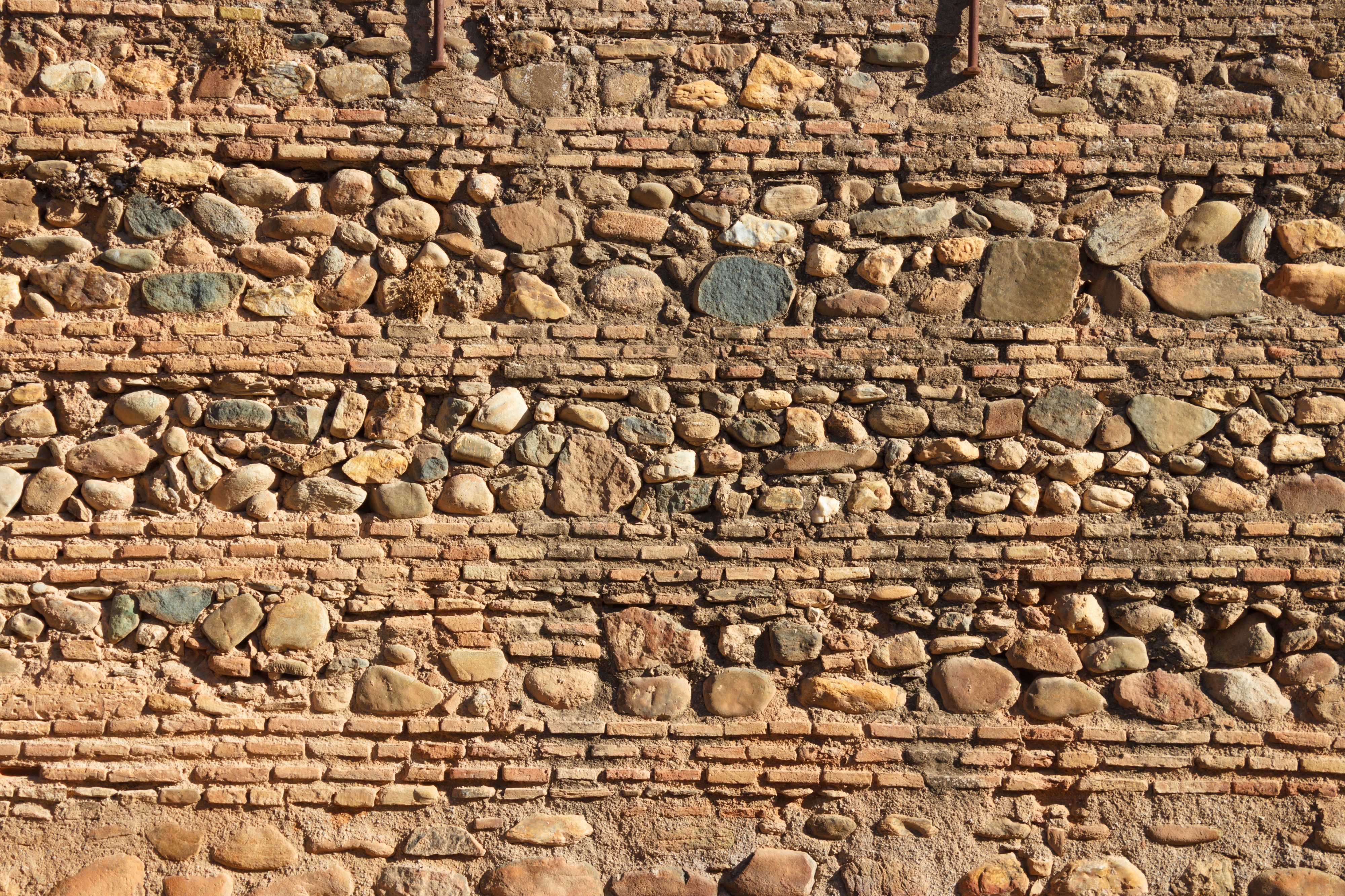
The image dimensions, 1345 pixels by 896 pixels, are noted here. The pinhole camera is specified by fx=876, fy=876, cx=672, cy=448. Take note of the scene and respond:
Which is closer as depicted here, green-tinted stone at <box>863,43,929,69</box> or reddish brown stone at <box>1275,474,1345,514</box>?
reddish brown stone at <box>1275,474,1345,514</box>

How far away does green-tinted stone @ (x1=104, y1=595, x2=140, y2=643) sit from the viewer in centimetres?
272

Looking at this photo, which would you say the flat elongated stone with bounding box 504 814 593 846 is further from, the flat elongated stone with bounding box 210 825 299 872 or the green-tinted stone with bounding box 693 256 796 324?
the green-tinted stone with bounding box 693 256 796 324

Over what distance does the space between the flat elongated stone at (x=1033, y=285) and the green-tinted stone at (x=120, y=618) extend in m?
2.85

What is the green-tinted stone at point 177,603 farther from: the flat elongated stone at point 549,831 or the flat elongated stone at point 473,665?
the flat elongated stone at point 549,831

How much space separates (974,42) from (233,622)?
3.01 metres

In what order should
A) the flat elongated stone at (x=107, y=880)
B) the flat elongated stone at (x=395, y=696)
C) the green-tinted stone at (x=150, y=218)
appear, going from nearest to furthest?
1. the flat elongated stone at (x=107, y=880)
2. the flat elongated stone at (x=395, y=696)
3. the green-tinted stone at (x=150, y=218)

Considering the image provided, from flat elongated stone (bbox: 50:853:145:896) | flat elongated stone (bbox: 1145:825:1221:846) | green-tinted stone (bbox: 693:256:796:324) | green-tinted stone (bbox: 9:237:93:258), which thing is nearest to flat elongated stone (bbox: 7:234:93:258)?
green-tinted stone (bbox: 9:237:93:258)


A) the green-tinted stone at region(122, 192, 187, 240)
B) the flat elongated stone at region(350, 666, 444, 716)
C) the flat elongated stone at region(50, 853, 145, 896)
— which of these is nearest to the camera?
the flat elongated stone at region(50, 853, 145, 896)

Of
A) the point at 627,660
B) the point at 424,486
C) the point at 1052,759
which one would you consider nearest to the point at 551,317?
the point at 424,486

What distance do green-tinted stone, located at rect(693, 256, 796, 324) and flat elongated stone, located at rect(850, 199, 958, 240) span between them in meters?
0.30

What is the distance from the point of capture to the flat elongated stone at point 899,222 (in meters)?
2.88

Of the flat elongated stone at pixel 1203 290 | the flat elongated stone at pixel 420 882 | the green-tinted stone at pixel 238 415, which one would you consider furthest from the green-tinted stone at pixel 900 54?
the flat elongated stone at pixel 420 882

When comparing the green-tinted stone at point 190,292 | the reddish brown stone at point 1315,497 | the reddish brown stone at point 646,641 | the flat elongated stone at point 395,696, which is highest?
the green-tinted stone at point 190,292

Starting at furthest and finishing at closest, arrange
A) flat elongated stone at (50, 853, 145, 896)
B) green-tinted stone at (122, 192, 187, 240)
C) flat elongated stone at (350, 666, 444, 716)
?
green-tinted stone at (122, 192, 187, 240), flat elongated stone at (350, 666, 444, 716), flat elongated stone at (50, 853, 145, 896)
